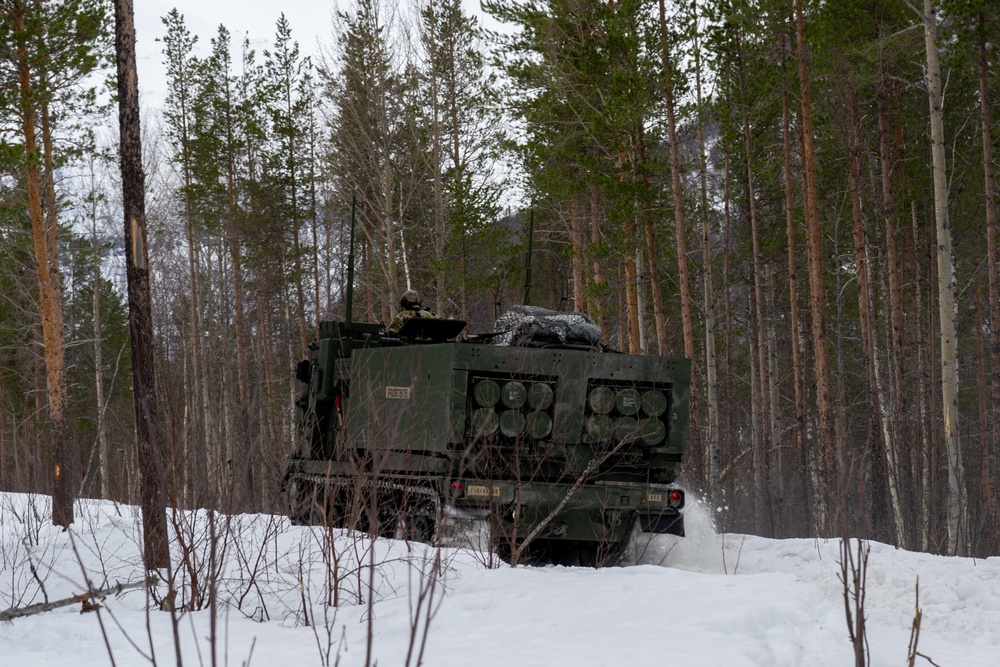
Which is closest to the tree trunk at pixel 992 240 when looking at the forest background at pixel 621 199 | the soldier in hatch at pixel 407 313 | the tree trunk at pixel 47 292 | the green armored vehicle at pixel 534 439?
the forest background at pixel 621 199

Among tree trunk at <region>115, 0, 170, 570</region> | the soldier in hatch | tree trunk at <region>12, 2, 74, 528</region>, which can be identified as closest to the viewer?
tree trunk at <region>115, 0, 170, 570</region>

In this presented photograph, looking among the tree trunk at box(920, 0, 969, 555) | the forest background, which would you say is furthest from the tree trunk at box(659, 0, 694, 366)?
the tree trunk at box(920, 0, 969, 555)

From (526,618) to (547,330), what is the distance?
11.4 feet

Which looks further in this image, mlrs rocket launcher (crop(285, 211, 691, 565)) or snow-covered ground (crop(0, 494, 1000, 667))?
mlrs rocket launcher (crop(285, 211, 691, 565))

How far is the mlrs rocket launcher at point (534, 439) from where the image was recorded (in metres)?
8.65

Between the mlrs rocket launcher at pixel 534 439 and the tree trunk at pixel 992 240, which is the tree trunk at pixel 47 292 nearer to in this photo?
the mlrs rocket launcher at pixel 534 439

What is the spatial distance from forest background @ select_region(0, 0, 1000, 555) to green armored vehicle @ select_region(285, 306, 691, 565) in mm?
1251

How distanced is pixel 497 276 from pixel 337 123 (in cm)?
487

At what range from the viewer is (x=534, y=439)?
8859 millimetres

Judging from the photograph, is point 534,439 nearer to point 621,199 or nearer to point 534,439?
point 534,439

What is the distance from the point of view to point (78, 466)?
1672 cm

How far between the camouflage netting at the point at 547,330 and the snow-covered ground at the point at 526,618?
2.04m

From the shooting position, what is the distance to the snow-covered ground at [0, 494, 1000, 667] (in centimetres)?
525

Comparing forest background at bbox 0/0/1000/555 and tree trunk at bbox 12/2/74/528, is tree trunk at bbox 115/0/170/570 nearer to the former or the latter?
forest background at bbox 0/0/1000/555
